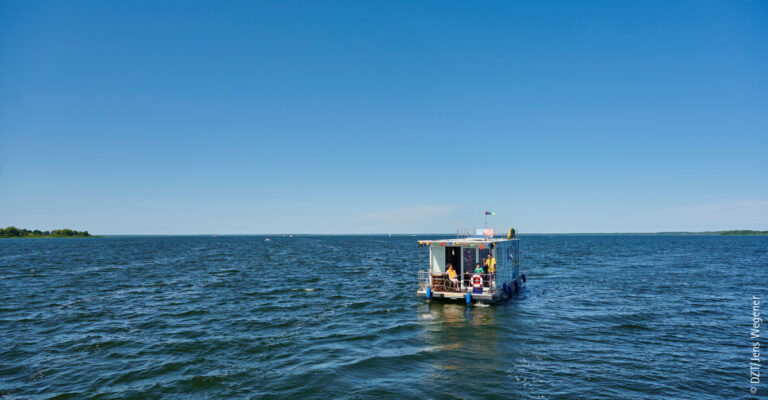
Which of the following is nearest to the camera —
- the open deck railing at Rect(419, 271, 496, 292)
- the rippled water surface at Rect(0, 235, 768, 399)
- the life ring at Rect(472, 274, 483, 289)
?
the rippled water surface at Rect(0, 235, 768, 399)

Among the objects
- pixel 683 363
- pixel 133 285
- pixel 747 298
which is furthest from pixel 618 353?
pixel 133 285

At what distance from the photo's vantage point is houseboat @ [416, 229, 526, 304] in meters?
24.0

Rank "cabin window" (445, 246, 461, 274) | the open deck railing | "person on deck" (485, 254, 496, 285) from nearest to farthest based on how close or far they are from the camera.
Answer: "person on deck" (485, 254, 496, 285) → the open deck railing → "cabin window" (445, 246, 461, 274)

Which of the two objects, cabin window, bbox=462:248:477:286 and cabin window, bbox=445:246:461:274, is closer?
cabin window, bbox=445:246:461:274

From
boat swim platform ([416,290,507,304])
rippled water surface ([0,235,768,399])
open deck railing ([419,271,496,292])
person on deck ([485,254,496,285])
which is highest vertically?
person on deck ([485,254,496,285])

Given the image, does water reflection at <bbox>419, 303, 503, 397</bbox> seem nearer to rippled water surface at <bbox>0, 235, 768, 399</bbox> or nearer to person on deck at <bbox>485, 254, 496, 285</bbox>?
rippled water surface at <bbox>0, 235, 768, 399</bbox>

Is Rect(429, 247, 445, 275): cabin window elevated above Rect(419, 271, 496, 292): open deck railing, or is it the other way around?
Rect(429, 247, 445, 275): cabin window

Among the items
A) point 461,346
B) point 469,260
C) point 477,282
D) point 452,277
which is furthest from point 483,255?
point 461,346

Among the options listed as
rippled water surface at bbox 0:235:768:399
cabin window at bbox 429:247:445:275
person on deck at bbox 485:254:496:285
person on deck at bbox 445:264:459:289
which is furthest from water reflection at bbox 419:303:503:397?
cabin window at bbox 429:247:445:275

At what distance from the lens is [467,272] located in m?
26.6

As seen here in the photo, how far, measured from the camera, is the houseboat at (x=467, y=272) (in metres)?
24.0

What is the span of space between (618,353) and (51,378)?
21709 mm

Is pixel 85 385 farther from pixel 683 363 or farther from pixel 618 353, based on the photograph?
pixel 683 363

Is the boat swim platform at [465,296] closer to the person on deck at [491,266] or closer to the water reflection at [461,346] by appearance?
the water reflection at [461,346]
